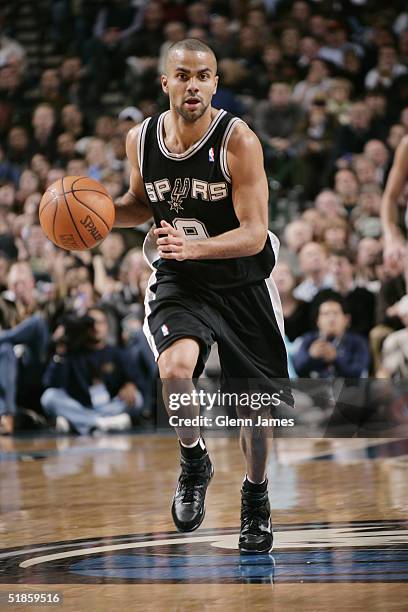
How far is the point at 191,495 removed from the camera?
4281mm

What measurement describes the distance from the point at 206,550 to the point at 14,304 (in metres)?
5.33

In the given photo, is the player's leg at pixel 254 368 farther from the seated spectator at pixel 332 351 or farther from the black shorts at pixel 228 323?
the seated spectator at pixel 332 351

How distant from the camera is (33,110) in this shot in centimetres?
1154

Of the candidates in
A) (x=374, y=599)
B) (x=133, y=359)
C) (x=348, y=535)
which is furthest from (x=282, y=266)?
(x=374, y=599)

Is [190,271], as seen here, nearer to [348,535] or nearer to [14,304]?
[348,535]

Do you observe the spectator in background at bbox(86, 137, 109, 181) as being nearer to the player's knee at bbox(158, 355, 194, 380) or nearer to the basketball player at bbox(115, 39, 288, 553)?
the basketball player at bbox(115, 39, 288, 553)

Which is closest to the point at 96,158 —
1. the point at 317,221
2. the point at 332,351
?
the point at 317,221

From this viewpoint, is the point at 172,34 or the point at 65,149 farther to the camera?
the point at 172,34

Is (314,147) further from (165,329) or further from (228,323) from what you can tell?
(165,329)

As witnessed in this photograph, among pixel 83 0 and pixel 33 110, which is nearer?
pixel 33 110

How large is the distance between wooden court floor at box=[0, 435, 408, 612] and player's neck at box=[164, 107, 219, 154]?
161 cm

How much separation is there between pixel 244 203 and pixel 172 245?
43 centimetres

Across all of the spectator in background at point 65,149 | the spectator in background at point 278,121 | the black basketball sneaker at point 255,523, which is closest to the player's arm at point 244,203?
the black basketball sneaker at point 255,523

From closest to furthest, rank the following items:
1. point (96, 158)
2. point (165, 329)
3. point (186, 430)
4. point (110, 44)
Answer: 1. point (165, 329)
2. point (186, 430)
3. point (96, 158)
4. point (110, 44)
